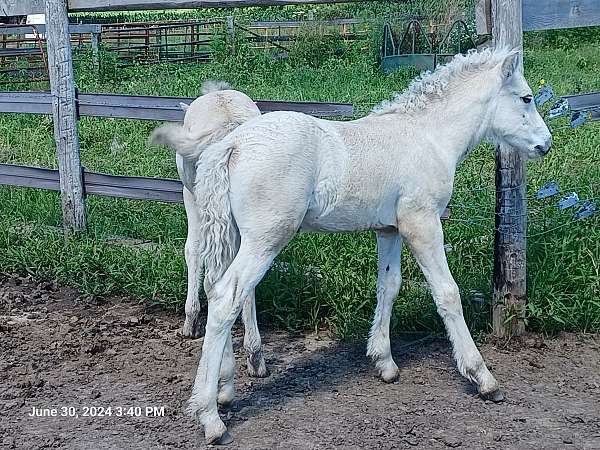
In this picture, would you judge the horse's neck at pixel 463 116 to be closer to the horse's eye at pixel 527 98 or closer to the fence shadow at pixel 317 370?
the horse's eye at pixel 527 98

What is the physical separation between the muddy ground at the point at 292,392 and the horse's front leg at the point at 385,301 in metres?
0.10

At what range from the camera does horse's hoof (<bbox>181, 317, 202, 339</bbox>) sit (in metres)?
5.23

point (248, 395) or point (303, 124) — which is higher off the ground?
point (303, 124)

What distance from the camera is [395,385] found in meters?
4.51

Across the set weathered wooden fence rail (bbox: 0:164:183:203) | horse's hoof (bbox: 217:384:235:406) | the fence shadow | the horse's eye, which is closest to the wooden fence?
weathered wooden fence rail (bbox: 0:164:183:203)

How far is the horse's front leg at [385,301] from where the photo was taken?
457 cm

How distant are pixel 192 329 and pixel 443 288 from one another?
177 cm

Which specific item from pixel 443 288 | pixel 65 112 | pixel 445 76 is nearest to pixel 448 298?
pixel 443 288

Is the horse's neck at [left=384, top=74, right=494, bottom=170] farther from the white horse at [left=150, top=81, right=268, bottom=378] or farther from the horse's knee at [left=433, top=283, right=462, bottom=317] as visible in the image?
the white horse at [left=150, top=81, right=268, bottom=378]

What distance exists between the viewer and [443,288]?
4246mm

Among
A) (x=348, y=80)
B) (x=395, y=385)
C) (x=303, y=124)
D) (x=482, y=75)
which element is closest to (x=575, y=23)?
(x=482, y=75)

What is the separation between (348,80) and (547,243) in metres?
9.26

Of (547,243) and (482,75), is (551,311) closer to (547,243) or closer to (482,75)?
(547,243)

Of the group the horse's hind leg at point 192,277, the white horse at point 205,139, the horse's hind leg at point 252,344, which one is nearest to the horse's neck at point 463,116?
the white horse at point 205,139
